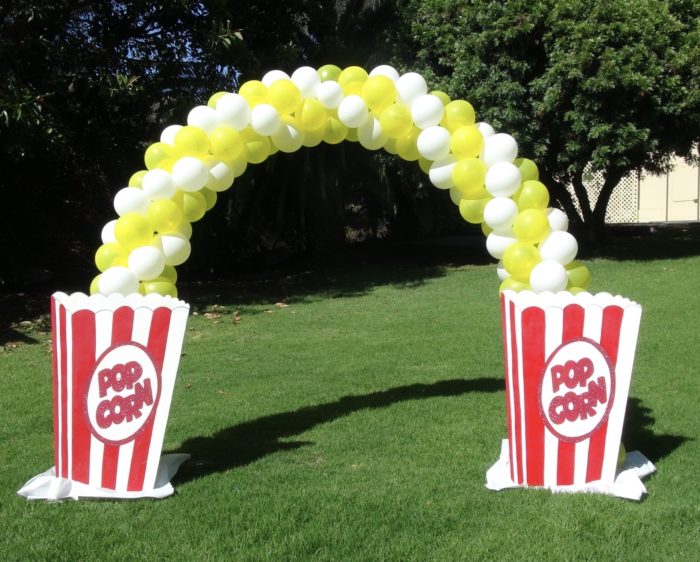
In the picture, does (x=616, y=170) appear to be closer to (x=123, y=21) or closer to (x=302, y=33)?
(x=302, y=33)

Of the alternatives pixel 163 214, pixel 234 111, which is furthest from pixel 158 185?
pixel 234 111

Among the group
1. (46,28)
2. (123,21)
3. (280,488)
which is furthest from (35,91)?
(280,488)

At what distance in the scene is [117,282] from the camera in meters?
5.02

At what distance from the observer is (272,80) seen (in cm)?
550

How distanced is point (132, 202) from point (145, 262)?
17.8 inches

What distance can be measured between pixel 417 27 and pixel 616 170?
4.89m

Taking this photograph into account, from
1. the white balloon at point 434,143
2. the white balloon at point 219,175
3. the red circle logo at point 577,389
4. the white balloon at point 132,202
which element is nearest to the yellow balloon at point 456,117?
the white balloon at point 434,143

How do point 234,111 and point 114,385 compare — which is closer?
point 114,385

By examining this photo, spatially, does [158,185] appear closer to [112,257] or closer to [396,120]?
[112,257]

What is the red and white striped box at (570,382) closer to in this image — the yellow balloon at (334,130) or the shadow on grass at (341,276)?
the yellow balloon at (334,130)

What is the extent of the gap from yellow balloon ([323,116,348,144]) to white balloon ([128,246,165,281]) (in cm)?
153

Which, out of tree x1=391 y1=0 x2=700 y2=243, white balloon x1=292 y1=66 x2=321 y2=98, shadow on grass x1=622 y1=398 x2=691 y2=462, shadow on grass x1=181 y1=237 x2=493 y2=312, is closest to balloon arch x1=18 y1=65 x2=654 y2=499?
white balloon x1=292 y1=66 x2=321 y2=98

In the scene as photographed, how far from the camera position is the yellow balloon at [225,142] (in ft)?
17.2

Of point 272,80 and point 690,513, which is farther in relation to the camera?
point 272,80
